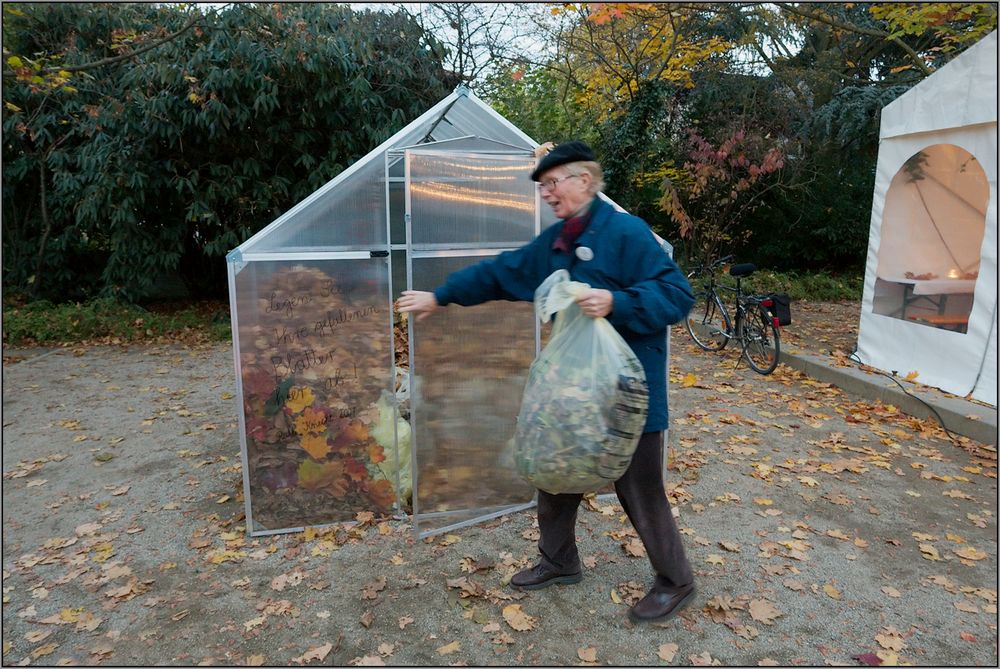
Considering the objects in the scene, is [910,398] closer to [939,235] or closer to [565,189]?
[939,235]

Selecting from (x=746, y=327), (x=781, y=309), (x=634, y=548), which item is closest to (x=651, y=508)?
(x=634, y=548)

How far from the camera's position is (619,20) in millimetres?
11883

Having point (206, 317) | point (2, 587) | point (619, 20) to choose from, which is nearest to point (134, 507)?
point (2, 587)

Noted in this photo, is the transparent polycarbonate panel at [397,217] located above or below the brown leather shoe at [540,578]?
above

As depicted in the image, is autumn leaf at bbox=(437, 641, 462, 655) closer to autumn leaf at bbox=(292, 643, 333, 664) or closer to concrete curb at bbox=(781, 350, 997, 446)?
autumn leaf at bbox=(292, 643, 333, 664)

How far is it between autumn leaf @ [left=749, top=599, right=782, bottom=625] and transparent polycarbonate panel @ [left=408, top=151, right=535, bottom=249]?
2083mm

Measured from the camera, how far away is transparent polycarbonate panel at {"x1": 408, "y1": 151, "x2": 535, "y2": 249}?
3.45 m

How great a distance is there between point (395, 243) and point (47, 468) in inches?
129

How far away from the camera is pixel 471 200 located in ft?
11.7

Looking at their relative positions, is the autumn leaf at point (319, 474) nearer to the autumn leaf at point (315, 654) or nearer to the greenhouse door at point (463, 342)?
the greenhouse door at point (463, 342)

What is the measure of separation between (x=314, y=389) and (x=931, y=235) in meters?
7.07

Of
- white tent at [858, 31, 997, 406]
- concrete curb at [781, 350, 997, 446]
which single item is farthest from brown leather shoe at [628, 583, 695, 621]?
white tent at [858, 31, 997, 406]

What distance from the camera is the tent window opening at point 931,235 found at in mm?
6859

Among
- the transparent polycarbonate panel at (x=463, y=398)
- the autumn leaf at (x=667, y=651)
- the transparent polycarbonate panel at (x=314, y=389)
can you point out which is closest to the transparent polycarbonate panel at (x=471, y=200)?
the transparent polycarbonate panel at (x=463, y=398)
